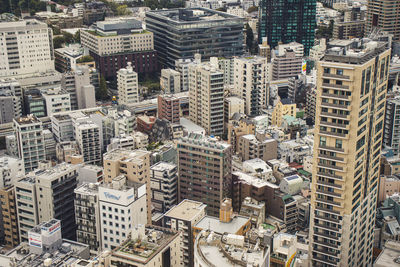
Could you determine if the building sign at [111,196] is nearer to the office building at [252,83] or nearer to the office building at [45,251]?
the office building at [45,251]

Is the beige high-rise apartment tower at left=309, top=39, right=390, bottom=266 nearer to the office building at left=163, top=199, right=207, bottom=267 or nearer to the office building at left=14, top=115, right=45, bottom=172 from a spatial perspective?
the office building at left=163, top=199, right=207, bottom=267

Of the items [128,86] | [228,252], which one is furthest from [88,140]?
[228,252]

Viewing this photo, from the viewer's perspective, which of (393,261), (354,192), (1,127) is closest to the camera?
(393,261)

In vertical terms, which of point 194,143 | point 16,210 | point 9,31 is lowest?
point 16,210

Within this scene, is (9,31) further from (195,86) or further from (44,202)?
(44,202)

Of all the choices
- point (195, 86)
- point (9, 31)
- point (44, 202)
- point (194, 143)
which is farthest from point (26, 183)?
point (9, 31)

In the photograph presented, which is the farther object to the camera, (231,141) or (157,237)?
(231,141)

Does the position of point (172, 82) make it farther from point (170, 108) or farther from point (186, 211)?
point (186, 211)

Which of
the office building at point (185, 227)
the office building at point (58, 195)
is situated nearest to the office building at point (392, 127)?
the office building at point (185, 227)
